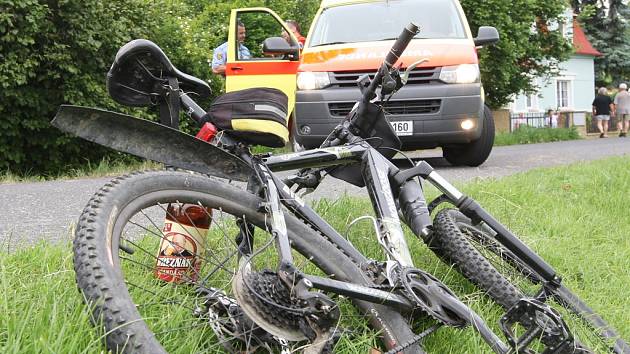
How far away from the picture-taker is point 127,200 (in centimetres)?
187

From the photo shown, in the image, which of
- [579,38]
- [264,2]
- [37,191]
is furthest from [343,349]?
[579,38]

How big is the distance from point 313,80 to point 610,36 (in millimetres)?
39943

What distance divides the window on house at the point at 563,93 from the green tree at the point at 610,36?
255cm

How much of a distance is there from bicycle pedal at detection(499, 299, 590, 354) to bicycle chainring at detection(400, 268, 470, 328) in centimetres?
13

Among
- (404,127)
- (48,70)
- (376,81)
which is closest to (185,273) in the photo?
(376,81)

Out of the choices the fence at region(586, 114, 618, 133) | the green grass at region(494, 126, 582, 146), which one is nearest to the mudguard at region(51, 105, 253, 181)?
the green grass at region(494, 126, 582, 146)

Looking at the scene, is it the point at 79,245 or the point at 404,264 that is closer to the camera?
the point at 79,245

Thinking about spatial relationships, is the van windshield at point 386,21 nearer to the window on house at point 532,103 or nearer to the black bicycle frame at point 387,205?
the black bicycle frame at point 387,205

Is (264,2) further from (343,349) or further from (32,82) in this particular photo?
(343,349)

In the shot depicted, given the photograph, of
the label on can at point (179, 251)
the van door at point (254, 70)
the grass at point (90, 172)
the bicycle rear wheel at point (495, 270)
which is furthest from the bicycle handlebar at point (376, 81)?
the van door at point (254, 70)

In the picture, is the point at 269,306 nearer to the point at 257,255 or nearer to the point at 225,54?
the point at 257,255

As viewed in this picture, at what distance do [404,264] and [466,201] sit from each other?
72cm

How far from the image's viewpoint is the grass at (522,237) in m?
1.79

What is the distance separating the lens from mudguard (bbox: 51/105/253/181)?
198cm
